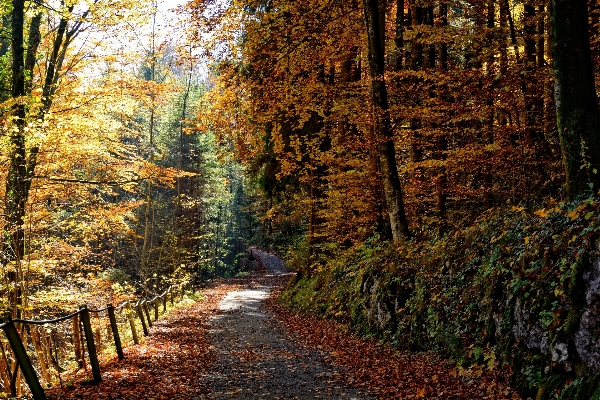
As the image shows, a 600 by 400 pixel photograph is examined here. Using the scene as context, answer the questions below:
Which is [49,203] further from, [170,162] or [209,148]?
[170,162]

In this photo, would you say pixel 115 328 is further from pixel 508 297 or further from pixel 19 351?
pixel 508 297

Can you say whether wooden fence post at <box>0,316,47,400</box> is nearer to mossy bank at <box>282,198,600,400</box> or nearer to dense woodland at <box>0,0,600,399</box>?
dense woodland at <box>0,0,600,399</box>

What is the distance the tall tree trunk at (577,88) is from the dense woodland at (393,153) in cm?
2

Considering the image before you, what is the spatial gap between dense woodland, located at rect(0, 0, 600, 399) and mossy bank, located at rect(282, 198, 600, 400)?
3cm

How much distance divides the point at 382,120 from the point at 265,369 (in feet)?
20.5

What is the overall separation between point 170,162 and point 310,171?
85.4 feet

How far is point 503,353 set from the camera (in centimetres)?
619

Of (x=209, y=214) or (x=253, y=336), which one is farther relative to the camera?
(x=209, y=214)

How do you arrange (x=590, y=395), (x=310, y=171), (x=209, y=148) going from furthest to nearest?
(x=209, y=148) → (x=310, y=171) → (x=590, y=395)

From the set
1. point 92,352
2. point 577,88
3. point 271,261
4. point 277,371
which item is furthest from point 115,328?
point 271,261

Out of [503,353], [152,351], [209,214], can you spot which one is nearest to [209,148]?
[209,214]

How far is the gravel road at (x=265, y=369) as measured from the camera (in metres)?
6.95

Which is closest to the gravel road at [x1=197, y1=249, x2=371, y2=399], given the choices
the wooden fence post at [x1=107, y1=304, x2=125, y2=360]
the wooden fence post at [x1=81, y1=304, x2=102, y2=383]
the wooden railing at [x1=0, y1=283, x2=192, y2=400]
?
the wooden fence post at [x1=81, y1=304, x2=102, y2=383]

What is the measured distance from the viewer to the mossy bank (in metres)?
5.08
